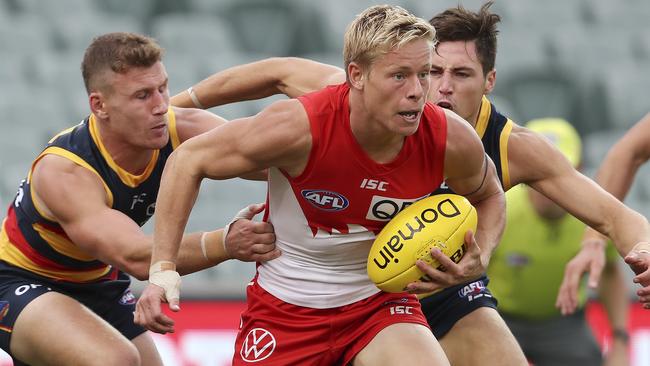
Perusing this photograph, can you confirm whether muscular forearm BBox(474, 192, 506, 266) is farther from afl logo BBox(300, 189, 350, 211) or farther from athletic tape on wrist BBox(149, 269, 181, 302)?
athletic tape on wrist BBox(149, 269, 181, 302)

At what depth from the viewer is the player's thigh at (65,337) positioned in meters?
6.12

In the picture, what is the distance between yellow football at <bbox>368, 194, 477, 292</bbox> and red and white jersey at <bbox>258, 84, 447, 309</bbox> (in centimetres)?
13

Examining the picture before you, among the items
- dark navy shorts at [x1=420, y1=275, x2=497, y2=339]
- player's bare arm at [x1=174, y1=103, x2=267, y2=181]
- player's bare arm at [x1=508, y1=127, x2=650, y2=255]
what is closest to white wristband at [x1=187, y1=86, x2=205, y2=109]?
player's bare arm at [x1=174, y1=103, x2=267, y2=181]

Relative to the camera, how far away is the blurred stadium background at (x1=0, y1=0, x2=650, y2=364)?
12.5m

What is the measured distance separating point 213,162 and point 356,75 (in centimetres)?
76

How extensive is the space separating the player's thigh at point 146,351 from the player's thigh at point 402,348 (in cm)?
151

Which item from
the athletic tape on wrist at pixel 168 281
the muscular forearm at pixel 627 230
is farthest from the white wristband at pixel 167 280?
the muscular forearm at pixel 627 230

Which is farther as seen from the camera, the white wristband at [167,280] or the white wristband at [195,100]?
the white wristband at [195,100]

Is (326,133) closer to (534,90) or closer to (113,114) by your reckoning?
(113,114)

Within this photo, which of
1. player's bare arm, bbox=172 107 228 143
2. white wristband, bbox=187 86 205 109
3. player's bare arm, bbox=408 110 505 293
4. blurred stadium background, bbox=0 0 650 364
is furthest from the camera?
blurred stadium background, bbox=0 0 650 364

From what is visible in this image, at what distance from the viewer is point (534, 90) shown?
41.8ft

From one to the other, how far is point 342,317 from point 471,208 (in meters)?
0.81

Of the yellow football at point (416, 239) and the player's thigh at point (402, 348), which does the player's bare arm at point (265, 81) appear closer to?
the yellow football at point (416, 239)

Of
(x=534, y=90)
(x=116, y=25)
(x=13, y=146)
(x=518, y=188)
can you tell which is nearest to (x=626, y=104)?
(x=534, y=90)
